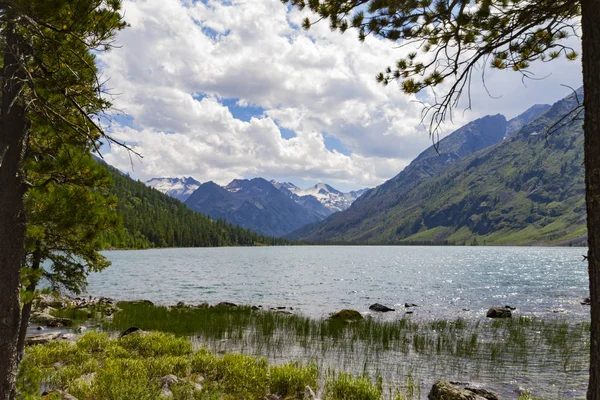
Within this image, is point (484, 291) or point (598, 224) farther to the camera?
point (484, 291)

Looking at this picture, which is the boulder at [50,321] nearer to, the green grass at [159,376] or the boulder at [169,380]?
the green grass at [159,376]

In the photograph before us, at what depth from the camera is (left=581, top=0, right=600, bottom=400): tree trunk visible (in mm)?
5027

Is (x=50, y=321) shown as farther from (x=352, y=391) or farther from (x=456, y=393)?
(x=456, y=393)

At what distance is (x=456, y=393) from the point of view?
12.2 metres

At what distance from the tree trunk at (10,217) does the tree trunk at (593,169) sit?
29.0ft

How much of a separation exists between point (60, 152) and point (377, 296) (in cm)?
4194

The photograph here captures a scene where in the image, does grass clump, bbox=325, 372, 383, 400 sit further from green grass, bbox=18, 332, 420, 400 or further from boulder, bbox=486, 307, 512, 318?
boulder, bbox=486, 307, 512, 318

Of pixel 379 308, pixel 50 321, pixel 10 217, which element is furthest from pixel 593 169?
pixel 379 308

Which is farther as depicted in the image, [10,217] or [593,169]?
[10,217]

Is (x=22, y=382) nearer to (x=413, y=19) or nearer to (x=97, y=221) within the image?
(x=97, y=221)

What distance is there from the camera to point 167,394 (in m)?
10.3

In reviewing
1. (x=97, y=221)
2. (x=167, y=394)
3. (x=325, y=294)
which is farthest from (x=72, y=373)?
(x=325, y=294)

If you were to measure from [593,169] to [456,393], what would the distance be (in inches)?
389

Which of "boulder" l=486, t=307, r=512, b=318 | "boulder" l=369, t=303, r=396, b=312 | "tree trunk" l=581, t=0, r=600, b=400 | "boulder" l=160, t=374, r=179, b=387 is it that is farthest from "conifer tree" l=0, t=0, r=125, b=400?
"boulder" l=486, t=307, r=512, b=318
